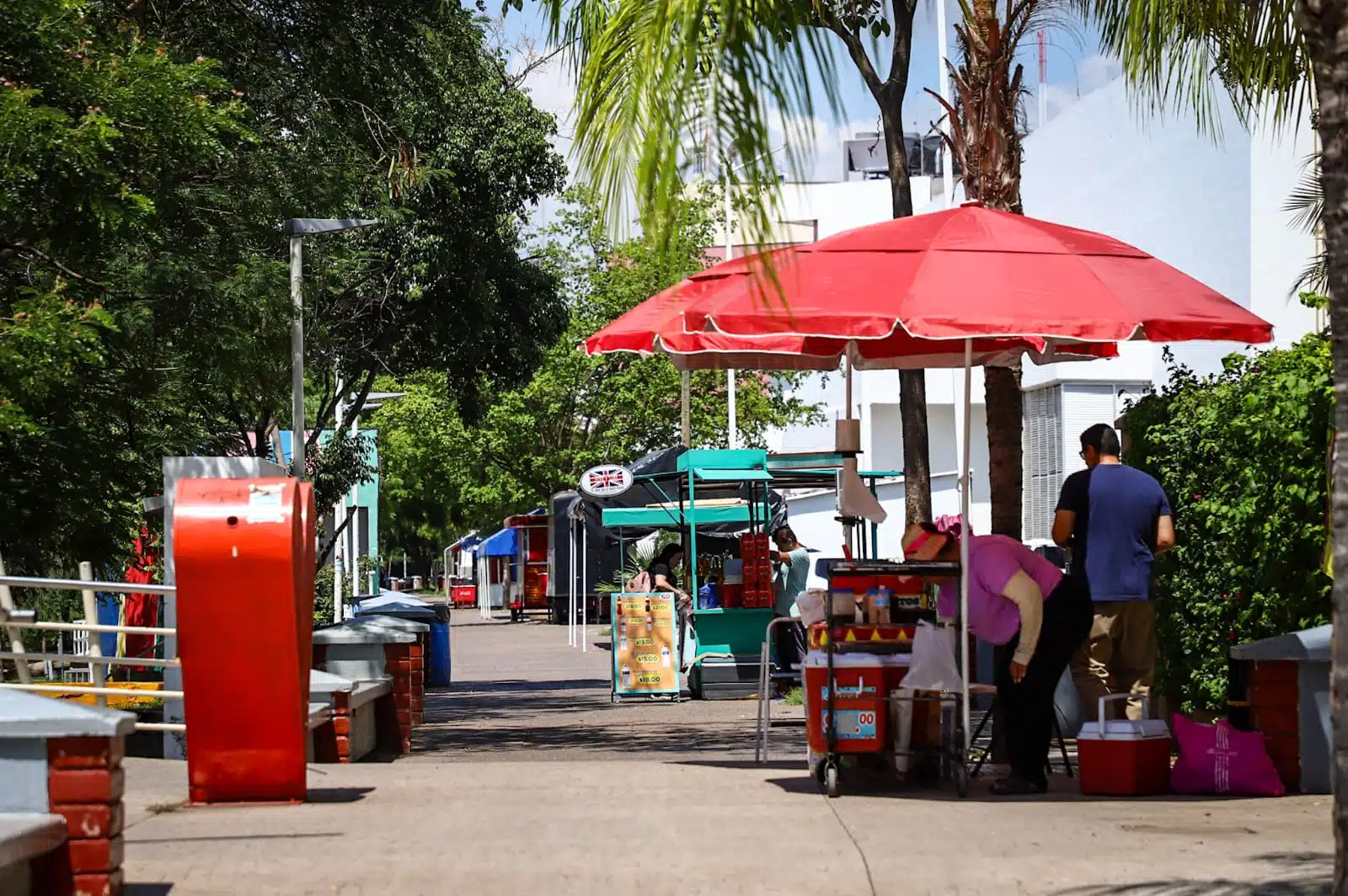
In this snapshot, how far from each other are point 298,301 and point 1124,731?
9.19 metres

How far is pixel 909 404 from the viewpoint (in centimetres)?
1494

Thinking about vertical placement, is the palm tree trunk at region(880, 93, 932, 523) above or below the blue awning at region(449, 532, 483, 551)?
above

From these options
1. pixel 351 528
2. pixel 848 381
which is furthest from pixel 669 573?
pixel 351 528

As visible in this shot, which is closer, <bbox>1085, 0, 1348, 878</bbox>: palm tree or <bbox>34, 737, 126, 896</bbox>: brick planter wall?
<bbox>1085, 0, 1348, 878</bbox>: palm tree

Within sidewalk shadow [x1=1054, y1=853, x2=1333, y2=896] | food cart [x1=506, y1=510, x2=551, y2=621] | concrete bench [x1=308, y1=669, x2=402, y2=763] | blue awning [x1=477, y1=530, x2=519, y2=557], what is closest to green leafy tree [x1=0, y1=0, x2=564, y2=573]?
concrete bench [x1=308, y1=669, x2=402, y2=763]

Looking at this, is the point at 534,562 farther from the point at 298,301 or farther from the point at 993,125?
the point at 993,125

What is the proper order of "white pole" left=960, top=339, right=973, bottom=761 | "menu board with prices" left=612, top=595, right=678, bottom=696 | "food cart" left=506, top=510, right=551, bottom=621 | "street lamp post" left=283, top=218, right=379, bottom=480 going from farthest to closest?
"food cart" left=506, top=510, right=551, bottom=621, "menu board with prices" left=612, top=595, right=678, bottom=696, "street lamp post" left=283, top=218, right=379, bottom=480, "white pole" left=960, top=339, right=973, bottom=761

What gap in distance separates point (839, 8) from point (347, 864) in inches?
334

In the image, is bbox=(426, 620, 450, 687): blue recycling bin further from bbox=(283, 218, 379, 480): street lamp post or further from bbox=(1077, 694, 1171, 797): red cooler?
bbox=(1077, 694, 1171, 797): red cooler

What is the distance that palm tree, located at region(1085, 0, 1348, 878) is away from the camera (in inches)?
211

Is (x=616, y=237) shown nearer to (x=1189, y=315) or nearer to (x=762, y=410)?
(x=1189, y=315)

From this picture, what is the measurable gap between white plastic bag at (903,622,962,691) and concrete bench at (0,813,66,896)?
4.76m

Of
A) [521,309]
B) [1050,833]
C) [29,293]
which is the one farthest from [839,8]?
[521,309]

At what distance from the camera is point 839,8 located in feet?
44.6
